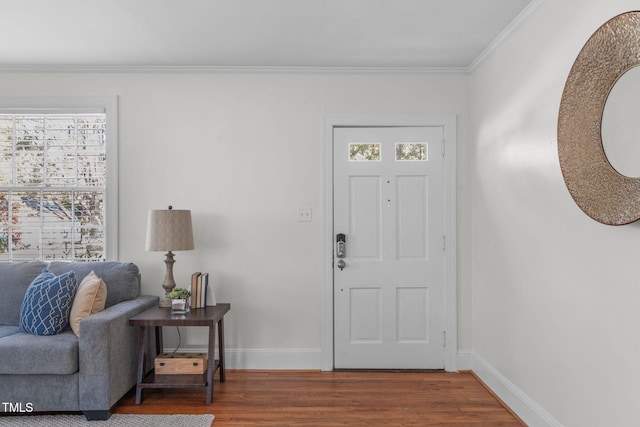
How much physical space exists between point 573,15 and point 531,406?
212 centimetres

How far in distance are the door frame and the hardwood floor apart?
24 cm

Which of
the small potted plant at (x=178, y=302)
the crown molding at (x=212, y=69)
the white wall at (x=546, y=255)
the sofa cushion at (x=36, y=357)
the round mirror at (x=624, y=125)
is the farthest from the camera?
the crown molding at (x=212, y=69)

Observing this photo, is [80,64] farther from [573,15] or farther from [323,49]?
[573,15]

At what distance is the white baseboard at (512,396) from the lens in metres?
2.34

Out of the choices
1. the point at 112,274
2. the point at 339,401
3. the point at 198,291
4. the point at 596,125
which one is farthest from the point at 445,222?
the point at 112,274

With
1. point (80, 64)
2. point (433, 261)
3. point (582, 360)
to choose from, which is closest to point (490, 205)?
point (433, 261)

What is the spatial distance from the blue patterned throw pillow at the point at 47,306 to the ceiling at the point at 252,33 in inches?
64.2

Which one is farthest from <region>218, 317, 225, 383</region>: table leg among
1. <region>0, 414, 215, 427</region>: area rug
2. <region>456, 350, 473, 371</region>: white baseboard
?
<region>456, 350, 473, 371</region>: white baseboard

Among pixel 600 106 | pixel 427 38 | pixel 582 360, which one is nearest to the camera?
pixel 600 106

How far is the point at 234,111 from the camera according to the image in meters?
3.42

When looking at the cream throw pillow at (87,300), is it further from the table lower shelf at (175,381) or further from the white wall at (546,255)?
the white wall at (546,255)

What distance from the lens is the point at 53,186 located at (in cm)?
342

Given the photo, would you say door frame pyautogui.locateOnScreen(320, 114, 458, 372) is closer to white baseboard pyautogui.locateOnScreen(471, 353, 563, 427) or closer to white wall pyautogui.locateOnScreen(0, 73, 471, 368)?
white wall pyautogui.locateOnScreen(0, 73, 471, 368)

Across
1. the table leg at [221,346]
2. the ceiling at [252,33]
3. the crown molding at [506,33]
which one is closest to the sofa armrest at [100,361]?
the table leg at [221,346]
